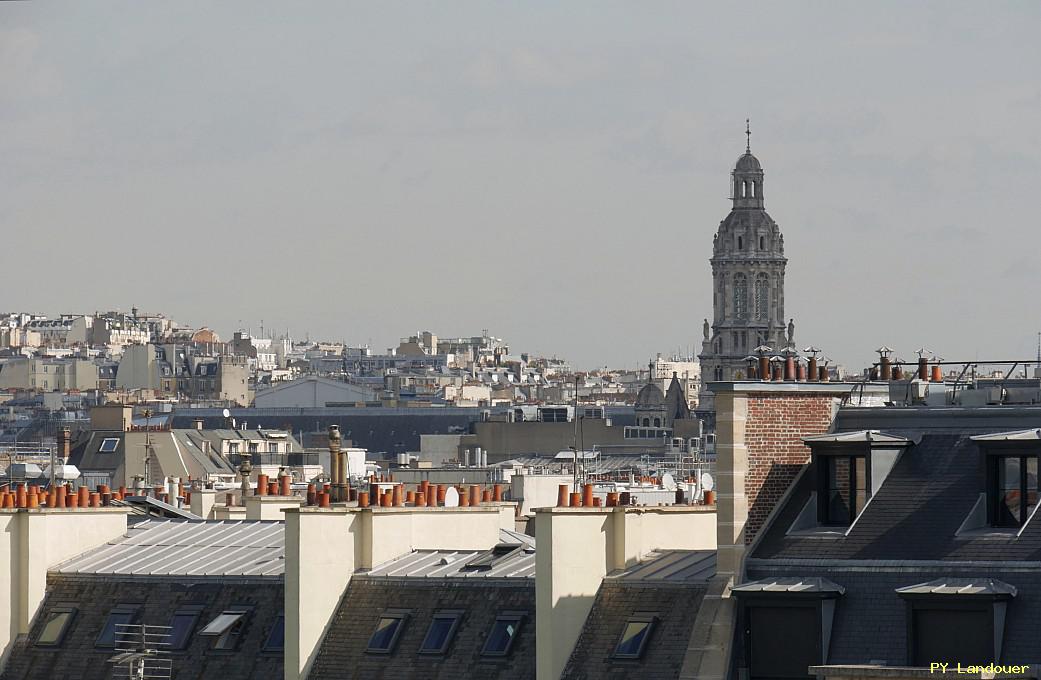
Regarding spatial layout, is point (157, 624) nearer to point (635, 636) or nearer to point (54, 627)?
point (54, 627)

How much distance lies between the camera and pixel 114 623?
4384cm

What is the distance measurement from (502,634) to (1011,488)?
7510 millimetres

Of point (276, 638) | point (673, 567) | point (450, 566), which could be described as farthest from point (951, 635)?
point (276, 638)

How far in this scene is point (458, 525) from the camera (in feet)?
152

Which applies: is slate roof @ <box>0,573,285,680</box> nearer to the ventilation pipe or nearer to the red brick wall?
the ventilation pipe

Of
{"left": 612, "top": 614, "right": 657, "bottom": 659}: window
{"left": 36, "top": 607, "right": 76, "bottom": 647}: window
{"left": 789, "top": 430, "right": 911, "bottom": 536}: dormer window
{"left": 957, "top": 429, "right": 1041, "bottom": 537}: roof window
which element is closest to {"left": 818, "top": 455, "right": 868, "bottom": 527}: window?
{"left": 789, "top": 430, "right": 911, "bottom": 536}: dormer window

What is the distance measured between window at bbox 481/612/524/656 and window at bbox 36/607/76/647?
699cm

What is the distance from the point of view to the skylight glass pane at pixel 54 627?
4400 centimetres

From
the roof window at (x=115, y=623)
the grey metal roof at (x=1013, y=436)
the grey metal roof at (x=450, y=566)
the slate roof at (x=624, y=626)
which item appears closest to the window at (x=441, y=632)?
the grey metal roof at (x=450, y=566)

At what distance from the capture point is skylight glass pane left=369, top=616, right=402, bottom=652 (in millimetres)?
40781

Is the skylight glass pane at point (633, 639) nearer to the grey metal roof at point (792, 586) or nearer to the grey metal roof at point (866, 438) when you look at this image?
the grey metal roof at point (792, 586)

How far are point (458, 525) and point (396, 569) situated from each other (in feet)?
13.6

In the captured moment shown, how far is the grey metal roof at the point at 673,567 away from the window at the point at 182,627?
671 centimetres

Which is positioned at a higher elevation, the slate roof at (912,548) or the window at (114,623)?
the slate roof at (912,548)
